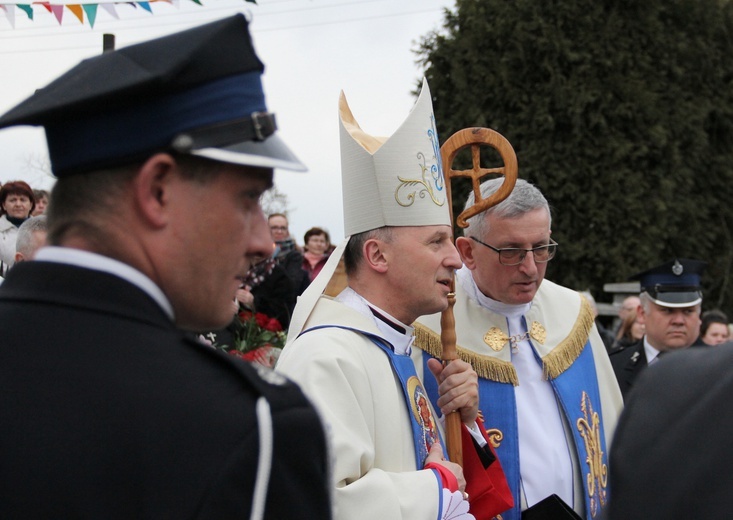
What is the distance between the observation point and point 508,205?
13.1ft

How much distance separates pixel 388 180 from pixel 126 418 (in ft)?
7.70

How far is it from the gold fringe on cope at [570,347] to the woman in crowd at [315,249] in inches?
191

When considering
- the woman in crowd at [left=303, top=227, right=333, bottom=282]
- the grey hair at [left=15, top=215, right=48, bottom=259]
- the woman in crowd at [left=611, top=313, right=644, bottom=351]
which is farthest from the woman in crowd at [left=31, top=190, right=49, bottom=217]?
the woman in crowd at [left=611, top=313, right=644, bottom=351]

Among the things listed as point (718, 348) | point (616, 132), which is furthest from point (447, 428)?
point (616, 132)

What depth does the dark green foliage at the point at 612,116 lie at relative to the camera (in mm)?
16188

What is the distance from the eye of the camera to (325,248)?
927cm

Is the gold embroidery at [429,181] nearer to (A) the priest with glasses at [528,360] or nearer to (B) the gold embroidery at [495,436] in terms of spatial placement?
(A) the priest with glasses at [528,360]

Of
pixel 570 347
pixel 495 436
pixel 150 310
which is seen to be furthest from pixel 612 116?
pixel 150 310

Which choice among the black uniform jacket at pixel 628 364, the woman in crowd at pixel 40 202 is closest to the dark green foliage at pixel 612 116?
the black uniform jacket at pixel 628 364

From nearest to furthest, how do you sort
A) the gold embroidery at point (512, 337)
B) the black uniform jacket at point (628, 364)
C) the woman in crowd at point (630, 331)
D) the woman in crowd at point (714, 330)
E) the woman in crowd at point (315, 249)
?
the gold embroidery at point (512, 337), the black uniform jacket at point (628, 364), the woman in crowd at point (714, 330), the woman in crowd at point (630, 331), the woman in crowd at point (315, 249)

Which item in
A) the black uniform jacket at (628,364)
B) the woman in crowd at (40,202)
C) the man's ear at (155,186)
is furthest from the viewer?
the woman in crowd at (40,202)

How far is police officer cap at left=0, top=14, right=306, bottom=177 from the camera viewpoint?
140 cm

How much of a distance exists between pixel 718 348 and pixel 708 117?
680 inches

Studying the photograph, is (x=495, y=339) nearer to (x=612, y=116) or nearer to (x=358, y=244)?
(x=358, y=244)
